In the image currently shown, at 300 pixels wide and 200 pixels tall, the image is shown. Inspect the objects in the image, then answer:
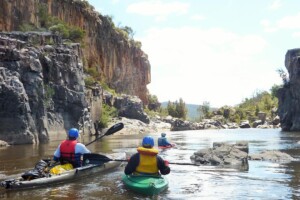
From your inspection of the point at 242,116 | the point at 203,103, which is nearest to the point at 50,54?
the point at 242,116

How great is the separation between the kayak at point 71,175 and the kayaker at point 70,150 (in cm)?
46

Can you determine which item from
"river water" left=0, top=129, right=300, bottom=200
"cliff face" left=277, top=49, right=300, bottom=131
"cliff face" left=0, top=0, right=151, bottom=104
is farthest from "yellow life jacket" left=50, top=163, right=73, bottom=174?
"cliff face" left=277, top=49, right=300, bottom=131

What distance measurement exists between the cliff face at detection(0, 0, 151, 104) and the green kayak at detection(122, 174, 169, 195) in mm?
47707

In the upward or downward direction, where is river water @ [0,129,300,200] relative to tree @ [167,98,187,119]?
downward

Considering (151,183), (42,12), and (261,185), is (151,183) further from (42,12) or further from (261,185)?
(42,12)

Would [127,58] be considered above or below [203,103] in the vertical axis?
above

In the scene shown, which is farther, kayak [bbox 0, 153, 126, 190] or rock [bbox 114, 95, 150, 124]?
rock [bbox 114, 95, 150, 124]

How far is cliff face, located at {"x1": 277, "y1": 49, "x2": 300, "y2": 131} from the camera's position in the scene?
66.5 m

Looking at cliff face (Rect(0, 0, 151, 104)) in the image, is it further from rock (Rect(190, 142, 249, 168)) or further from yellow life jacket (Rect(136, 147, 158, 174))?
yellow life jacket (Rect(136, 147, 158, 174))

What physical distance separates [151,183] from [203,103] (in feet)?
390

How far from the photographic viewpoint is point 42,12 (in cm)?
5984

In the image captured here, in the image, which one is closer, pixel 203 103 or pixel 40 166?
pixel 40 166

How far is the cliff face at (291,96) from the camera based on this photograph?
66500mm

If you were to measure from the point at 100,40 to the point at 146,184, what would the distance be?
72598 millimetres
